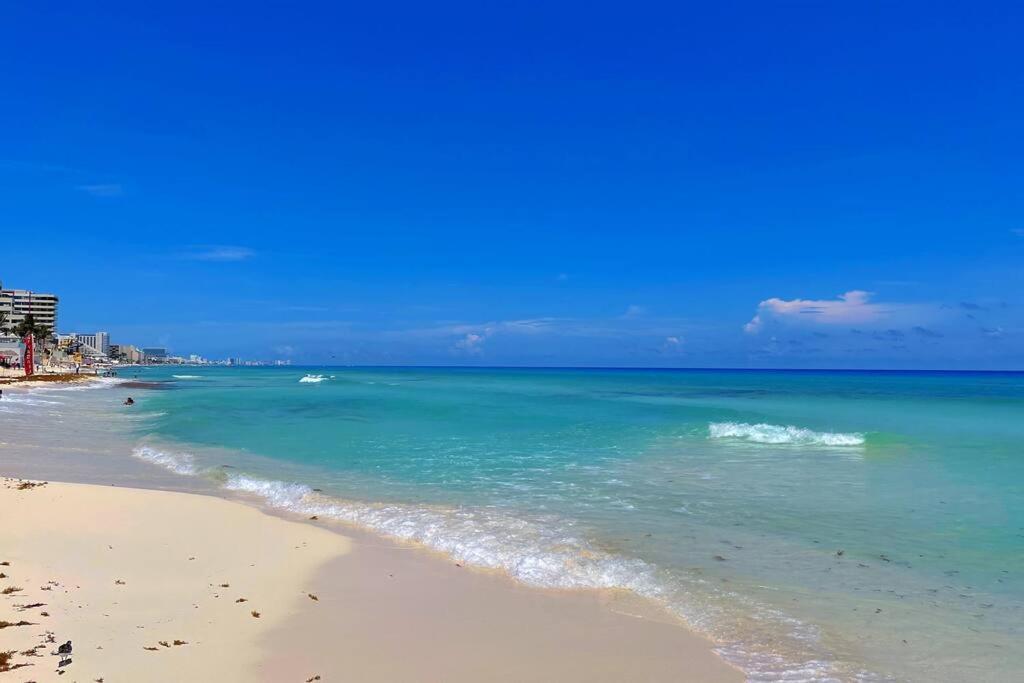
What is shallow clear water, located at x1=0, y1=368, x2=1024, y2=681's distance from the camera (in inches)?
264

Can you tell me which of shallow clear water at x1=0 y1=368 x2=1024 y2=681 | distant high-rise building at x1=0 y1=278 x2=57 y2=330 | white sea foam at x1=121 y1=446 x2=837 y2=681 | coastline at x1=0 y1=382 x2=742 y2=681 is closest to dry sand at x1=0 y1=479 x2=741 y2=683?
coastline at x1=0 y1=382 x2=742 y2=681

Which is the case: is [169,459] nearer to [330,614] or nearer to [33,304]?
[330,614]

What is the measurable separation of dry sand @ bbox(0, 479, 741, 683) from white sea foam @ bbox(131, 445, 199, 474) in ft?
23.1

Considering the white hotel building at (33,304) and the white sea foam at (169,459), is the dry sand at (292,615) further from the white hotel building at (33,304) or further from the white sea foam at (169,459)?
the white hotel building at (33,304)

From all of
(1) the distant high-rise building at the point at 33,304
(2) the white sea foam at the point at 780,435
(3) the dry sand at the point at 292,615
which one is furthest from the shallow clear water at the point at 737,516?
(1) the distant high-rise building at the point at 33,304

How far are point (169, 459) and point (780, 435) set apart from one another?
22.0 meters

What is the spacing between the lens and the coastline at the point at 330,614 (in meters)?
5.63

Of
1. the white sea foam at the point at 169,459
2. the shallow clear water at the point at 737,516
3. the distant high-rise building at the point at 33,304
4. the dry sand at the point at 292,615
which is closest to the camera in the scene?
the dry sand at the point at 292,615

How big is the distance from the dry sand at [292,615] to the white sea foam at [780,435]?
18727 mm

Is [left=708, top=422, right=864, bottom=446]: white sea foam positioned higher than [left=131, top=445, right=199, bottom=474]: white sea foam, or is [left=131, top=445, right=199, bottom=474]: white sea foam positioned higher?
[left=708, top=422, right=864, bottom=446]: white sea foam

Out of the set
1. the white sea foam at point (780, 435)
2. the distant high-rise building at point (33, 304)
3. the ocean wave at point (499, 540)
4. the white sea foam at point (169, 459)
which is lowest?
the white sea foam at point (169, 459)

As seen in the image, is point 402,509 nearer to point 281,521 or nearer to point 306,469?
point 281,521

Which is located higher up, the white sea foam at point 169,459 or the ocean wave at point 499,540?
the ocean wave at point 499,540

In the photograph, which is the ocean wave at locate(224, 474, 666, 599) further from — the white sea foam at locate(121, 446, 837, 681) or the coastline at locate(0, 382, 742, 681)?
the coastline at locate(0, 382, 742, 681)
